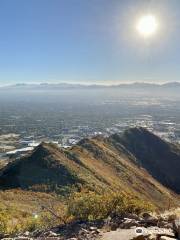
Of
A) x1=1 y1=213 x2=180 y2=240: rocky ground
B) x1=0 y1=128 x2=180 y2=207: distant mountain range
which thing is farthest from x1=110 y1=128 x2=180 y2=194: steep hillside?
x1=1 y1=213 x2=180 y2=240: rocky ground

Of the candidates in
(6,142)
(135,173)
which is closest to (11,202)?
(135,173)

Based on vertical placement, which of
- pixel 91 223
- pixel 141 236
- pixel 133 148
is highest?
pixel 141 236

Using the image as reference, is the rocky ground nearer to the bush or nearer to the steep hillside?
the bush

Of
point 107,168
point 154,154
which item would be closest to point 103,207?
point 107,168

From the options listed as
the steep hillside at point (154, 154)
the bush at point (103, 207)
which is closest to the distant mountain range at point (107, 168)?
the steep hillside at point (154, 154)

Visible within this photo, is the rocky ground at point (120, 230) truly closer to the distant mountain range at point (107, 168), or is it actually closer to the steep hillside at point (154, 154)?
the distant mountain range at point (107, 168)

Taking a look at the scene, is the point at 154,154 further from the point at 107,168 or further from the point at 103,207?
the point at 103,207

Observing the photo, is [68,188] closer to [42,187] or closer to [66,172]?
[42,187]
